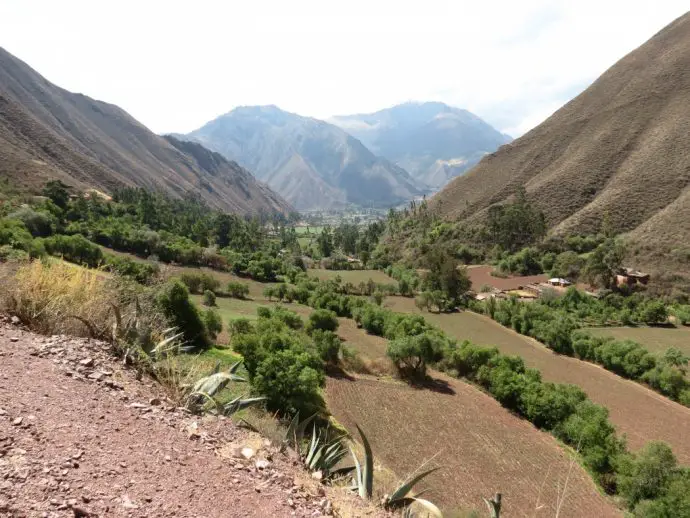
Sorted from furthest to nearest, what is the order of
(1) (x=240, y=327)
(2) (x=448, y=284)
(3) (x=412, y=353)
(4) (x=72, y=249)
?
1. (2) (x=448, y=284)
2. (4) (x=72, y=249)
3. (3) (x=412, y=353)
4. (1) (x=240, y=327)

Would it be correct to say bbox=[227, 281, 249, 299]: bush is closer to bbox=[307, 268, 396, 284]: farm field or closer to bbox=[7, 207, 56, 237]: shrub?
bbox=[307, 268, 396, 284]: farm field

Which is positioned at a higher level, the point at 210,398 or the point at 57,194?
the point at 210,398

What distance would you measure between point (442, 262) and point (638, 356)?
3490 cm

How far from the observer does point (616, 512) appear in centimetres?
1891

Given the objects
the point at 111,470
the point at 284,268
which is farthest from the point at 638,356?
the point at 284,268

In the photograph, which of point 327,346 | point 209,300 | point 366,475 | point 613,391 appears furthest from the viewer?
point 209,300

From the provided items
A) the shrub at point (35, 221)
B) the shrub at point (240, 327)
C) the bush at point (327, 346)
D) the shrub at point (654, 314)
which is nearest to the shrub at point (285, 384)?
the shrub at point (240, 327)

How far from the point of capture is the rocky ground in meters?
4.35

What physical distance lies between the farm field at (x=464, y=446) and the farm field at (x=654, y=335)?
25.7 m

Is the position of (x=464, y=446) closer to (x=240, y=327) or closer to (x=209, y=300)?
(x=240, y=327)

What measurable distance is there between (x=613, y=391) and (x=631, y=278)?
35.2 metres

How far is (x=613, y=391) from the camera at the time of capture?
33.5 m

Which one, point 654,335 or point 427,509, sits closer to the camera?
point 427,509

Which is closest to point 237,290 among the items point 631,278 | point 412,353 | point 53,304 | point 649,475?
point 412,353
